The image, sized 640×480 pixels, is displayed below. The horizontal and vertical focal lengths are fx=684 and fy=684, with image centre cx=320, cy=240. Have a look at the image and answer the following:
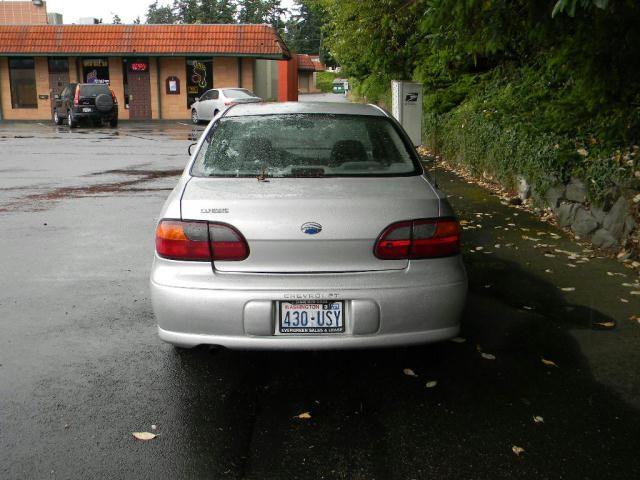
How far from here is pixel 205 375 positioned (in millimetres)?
4203

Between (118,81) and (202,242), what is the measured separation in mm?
33949

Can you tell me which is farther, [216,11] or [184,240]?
[216,11]

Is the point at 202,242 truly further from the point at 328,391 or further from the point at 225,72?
the point at 225,72

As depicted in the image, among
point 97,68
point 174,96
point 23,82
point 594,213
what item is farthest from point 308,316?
point 23,82

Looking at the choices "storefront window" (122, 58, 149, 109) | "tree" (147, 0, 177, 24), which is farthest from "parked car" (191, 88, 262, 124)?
"tree" (147, 0, 177, 24)

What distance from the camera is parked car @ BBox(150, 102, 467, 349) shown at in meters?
3.60

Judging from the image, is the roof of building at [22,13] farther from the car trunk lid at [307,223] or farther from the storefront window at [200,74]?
the car trunk lid at [307,223]

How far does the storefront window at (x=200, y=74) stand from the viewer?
34.8 m

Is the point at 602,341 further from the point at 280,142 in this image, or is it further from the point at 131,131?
the point at 131,131

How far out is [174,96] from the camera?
35.2 metres

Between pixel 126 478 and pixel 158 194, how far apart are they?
8.52 meters

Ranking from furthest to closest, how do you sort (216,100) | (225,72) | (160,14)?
1. (160,14)
2. (225,72)
3. (216,100)

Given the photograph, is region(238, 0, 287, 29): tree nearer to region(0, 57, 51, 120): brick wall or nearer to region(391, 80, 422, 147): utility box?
region(0, 57, 51, 120): brick wall

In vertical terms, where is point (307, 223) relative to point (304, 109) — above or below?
below
